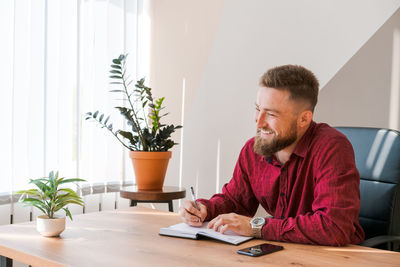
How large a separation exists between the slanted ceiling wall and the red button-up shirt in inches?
40.1

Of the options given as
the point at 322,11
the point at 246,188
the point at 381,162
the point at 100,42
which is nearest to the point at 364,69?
the point at 322,11

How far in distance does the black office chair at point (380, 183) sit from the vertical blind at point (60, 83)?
6.00ft

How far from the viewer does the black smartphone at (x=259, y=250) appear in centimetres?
132

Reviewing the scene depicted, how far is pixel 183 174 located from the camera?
11.6ft

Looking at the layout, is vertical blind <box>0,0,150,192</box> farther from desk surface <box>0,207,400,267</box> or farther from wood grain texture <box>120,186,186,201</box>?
desk surface <box>0,207,400,267</box>

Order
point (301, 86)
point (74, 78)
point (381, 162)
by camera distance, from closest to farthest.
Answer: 1. point (301, 86)
2. point (381, 162)
3. point (74, 78)

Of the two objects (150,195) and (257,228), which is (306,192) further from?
(150,195)

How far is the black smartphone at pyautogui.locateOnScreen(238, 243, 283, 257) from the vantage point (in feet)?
4.33

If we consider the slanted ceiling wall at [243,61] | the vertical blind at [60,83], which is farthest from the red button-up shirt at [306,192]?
the vertical blind at [60,83]

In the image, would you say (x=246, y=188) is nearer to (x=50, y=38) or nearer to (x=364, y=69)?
(x=364, y=69)

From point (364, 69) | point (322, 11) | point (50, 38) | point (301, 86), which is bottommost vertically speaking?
point (301, 86)

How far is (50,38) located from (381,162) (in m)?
2.06

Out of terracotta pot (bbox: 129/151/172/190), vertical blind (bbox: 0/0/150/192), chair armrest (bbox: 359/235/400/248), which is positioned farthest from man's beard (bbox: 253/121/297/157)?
vertical blind (bbox: 0/0/150/192)

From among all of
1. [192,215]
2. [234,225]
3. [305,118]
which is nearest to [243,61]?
[305,118]
